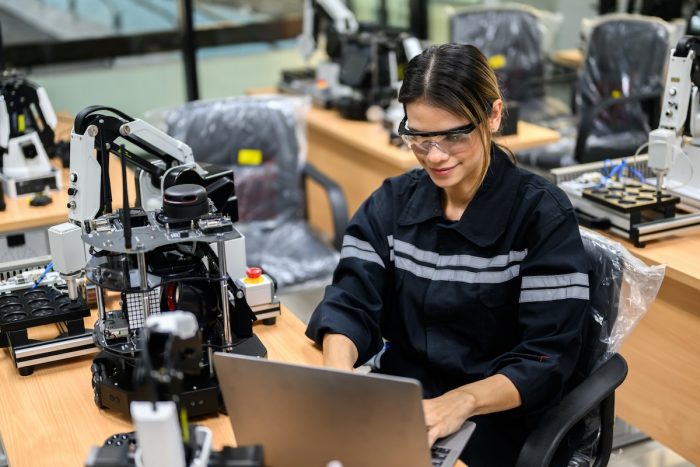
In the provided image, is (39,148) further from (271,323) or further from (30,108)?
(271,323)

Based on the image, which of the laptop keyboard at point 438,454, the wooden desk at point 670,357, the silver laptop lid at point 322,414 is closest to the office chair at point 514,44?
the wooden desk at point 670,357

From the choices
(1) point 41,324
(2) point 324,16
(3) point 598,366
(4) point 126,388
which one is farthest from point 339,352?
(2) point 324,16

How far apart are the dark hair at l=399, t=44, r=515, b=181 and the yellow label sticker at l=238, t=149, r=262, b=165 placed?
1.70 meters

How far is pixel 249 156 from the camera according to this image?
11.2 ft

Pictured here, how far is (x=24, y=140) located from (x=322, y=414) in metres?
1.99

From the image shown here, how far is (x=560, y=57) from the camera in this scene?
516cm

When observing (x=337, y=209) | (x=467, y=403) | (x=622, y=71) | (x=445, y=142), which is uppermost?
(x=445, y=142)

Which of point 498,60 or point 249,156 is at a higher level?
point 498,60

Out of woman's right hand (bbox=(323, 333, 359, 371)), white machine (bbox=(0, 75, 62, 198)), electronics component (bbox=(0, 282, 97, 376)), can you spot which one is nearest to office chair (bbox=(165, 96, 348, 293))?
white machine (bbox=(0, 75, 62, 198))

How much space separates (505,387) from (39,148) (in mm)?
1941

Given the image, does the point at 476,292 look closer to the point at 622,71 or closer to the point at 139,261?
the point at 139,261

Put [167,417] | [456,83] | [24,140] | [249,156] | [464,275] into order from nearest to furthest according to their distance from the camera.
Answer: [167,417] < [456,83] < [464,275] < [24,140] < [249,156]

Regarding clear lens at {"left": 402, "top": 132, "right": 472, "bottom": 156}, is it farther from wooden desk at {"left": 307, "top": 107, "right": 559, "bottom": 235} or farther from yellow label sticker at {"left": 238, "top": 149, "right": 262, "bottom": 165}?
yellow label sticker at {"left": 238, "top": 149, "right": 262, "bottom": 165}

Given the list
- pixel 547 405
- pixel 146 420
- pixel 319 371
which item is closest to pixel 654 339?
pixel 547 405
